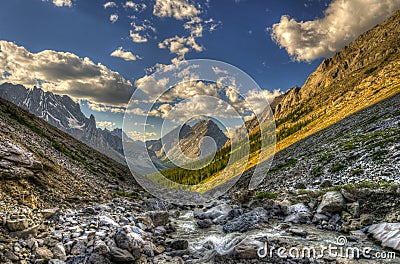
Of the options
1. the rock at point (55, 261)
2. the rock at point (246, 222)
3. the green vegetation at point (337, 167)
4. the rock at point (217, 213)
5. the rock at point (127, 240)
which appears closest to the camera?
the rock at point (55, 261)

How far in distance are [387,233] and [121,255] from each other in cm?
1261

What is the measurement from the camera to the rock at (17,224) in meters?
10.0

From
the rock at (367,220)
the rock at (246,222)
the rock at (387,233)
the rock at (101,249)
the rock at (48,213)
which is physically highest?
the rock at (367,220)

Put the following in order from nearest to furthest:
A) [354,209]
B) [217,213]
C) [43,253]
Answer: [43,253], [354,209], [217,213]

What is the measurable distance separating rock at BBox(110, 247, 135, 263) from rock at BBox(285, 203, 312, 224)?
1087 cm

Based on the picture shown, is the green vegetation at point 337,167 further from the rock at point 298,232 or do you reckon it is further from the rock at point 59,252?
the rock at point 59,252

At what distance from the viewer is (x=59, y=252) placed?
9.80m

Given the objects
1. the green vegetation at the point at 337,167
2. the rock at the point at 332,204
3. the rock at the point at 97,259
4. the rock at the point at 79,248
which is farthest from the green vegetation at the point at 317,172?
the rock at the point at 79,248

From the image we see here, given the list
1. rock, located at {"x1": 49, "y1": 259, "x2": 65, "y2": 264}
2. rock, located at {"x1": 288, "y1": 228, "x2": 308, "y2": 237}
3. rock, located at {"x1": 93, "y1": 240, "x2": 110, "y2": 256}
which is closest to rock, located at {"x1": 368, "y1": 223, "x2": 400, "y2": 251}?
rock, located at {"x1": 288, "y1": 228, "x2": 308, "y2": 237}

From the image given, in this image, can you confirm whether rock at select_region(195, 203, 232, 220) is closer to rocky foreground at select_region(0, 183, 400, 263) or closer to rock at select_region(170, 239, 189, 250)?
rocky foreground at select_region(0, 183, 400, 263)

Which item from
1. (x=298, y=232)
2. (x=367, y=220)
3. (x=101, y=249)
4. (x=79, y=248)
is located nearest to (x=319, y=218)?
(x=367, y=220)

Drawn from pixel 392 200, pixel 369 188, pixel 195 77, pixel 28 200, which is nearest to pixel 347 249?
pixel 392 200

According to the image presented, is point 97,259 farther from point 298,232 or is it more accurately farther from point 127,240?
point 298,232

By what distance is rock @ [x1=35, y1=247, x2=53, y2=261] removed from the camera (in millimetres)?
9242
